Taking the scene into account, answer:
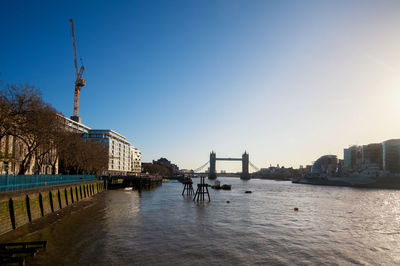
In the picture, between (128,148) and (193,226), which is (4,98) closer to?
(193,226)

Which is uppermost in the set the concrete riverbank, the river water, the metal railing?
the metal railing

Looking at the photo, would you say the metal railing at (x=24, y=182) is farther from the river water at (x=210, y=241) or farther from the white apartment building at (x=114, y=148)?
the white apartment building at (x=114, y=148)

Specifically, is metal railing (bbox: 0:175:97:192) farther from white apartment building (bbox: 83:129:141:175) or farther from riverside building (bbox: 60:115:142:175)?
white apartment building (bbox: 83:129:141:175)

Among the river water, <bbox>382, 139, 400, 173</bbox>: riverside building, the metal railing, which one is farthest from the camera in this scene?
<bbox>382, 139, 400, 173</bbox>: riverside building

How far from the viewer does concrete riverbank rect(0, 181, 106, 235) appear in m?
23.9

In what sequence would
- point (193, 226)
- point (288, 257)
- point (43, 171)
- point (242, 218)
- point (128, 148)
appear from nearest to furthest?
point (288, 257)
point (193, 226)
point (242, 218)
point (43, 171)
point (128, 148)

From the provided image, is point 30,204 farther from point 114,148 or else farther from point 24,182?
point 114,148

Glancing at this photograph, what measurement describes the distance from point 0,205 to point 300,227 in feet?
104

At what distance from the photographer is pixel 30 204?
29.5m

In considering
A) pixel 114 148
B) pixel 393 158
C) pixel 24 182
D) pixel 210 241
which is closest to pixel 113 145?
pixel 114 148

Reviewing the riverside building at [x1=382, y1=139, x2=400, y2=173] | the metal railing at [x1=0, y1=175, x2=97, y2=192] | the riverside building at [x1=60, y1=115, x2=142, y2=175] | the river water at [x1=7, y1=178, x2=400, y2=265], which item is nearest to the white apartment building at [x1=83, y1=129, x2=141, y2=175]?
the riverside building at [x1=60, y1=115, x2=142, y2=175]

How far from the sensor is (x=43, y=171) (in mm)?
76562

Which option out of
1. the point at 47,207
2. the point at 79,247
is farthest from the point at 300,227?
the point at 47,207

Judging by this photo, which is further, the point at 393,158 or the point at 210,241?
the point at 393,158
